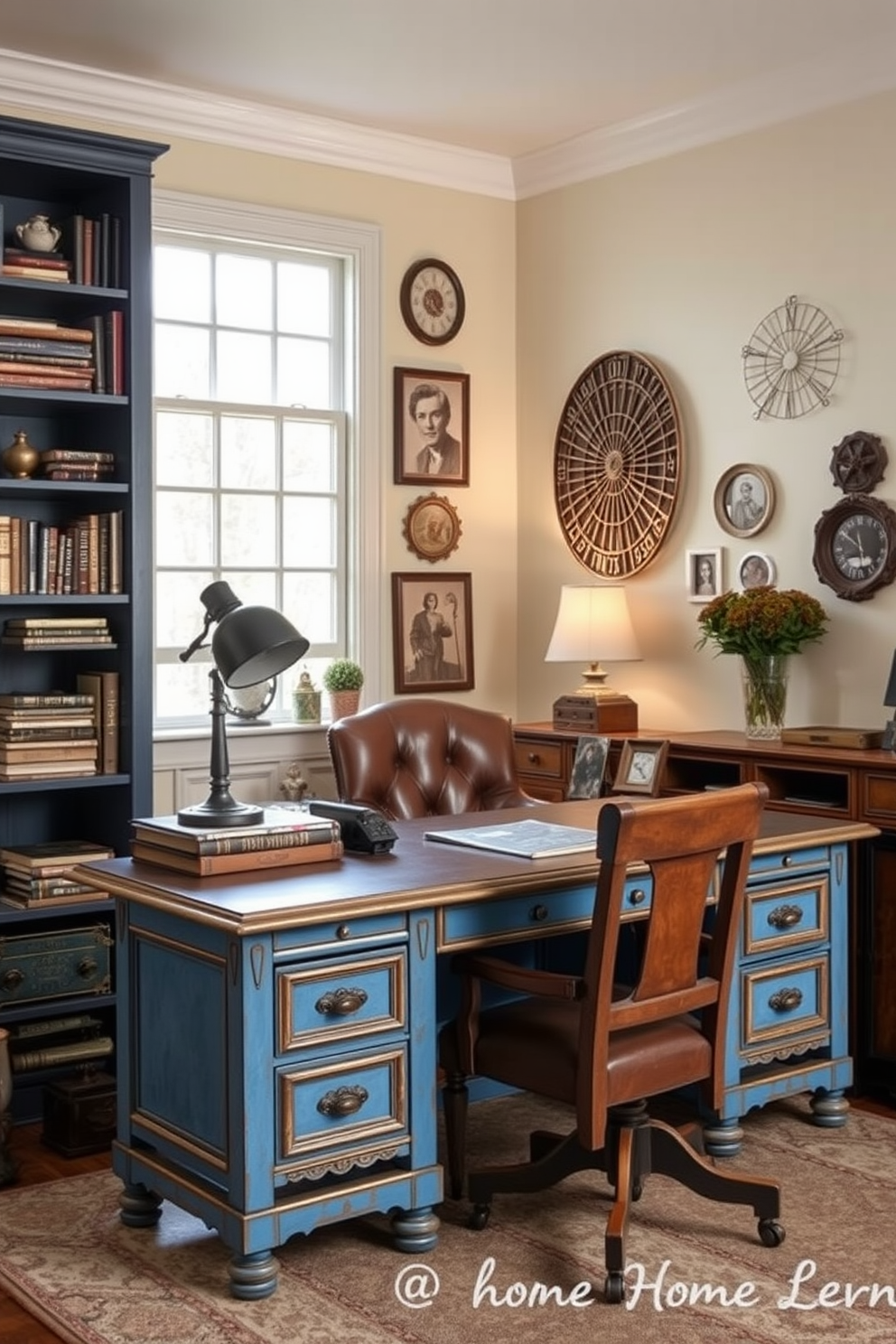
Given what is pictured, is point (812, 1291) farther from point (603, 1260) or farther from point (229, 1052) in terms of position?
point (229, 1052)

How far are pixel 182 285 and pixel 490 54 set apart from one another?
4.52ft

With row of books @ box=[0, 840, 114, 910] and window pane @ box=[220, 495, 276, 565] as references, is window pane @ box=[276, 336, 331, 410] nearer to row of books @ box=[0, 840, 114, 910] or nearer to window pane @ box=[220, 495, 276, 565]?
window pane @ box=[220, 495, 276, 565]

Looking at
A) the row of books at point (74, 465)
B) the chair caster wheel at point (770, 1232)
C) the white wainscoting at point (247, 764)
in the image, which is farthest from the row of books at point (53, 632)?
the chair caster wheel at point (770, 1232)

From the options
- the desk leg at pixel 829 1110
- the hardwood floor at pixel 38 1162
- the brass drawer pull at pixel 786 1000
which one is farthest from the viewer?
the desk leg at pixel 829 1110

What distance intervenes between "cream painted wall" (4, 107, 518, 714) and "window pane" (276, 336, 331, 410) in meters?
0.23

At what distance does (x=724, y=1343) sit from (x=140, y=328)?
3.18 meters

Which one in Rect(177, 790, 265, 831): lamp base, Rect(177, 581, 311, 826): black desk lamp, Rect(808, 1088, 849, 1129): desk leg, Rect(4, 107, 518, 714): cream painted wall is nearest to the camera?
Rect(177, 581, 311, 826): black desk lamp

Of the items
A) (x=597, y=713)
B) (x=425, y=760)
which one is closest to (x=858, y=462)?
(x=597, y=713)

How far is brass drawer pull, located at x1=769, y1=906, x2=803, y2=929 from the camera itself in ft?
13.5

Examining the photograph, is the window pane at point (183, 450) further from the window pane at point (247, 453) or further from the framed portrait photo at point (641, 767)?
the framed portrait photo at point (641, 767)

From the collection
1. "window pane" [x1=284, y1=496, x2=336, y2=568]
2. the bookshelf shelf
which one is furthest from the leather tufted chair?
"window pane" [x1=284, y1=496, x2=336, y2=568]

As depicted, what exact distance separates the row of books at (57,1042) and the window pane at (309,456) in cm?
226

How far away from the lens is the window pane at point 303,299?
6000mm

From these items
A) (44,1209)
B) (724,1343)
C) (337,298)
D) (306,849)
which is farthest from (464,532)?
(724,1343)
